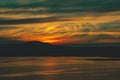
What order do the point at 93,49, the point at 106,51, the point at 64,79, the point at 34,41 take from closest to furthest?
the point at 64,79 < the point at 106,51 < the point at 93,49 < the point at 34,41

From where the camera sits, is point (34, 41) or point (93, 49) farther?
point (34, 41)

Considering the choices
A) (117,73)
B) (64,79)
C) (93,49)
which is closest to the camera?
(64,79)

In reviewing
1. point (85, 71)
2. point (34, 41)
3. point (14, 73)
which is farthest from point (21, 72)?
point (34, 41)

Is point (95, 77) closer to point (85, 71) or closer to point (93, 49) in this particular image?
point (85, 71)

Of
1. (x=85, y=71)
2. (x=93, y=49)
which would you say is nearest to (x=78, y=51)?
(x=93, y=49)

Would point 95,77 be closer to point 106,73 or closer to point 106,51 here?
point 106,73

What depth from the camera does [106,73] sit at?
28.8 m

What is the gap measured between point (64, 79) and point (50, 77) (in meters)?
0.97

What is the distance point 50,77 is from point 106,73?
3.30m

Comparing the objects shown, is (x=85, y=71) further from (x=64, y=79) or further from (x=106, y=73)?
(x=64, y=79)

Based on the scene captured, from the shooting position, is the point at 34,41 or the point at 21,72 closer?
the point at 21,72

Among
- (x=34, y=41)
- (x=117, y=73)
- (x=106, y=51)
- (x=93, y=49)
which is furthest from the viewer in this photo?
(x=34, y=41)

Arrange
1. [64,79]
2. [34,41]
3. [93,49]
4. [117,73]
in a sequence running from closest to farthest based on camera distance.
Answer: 1. [64,79]
2. [117,73]
3. [93,49]
4. [34,41]

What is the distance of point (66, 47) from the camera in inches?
3792
